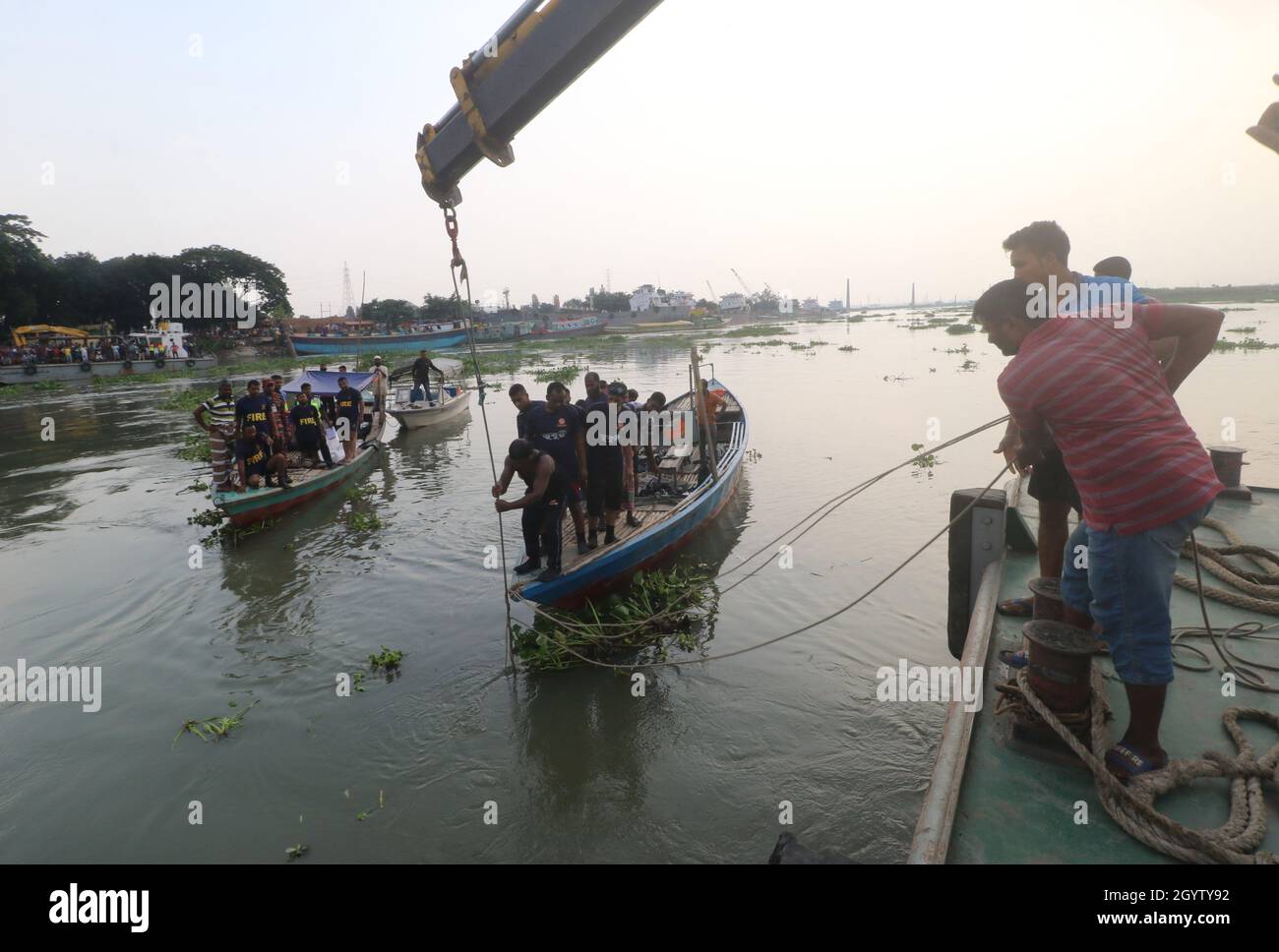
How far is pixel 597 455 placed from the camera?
7312mm

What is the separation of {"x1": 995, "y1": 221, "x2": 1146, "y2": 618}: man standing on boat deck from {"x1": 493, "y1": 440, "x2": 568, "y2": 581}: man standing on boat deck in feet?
13.4

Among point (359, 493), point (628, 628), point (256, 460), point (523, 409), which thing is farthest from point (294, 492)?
point (628, 628)

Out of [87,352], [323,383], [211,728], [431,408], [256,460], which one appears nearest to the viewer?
[211,728]

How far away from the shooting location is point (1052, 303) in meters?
2.85

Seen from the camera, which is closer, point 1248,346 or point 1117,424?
point 1117,424

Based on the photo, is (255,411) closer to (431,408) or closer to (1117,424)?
(431,408)

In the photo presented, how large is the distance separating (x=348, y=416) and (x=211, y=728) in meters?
9.89

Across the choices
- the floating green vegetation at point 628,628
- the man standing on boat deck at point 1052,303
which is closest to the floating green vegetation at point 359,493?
the floating green vegetation at point 628,628

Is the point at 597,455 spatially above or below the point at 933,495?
above

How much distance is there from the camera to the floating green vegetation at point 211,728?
5559 millimetres
